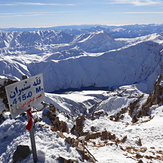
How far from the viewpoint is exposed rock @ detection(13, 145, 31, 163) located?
12.0 metres

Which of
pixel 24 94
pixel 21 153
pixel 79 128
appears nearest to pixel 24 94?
pixel 24 94

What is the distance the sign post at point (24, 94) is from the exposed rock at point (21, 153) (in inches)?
117

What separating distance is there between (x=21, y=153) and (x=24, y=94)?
14.9 feet

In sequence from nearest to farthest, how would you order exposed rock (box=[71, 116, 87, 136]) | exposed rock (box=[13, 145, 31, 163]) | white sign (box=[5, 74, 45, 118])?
white sign (box=[5, 74, 45, 118]) → exposed rock (box=[13, 145, 31, 163]) → exposed rock (box=[71, 116, 87, 136])

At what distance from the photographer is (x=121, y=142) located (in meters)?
24.5

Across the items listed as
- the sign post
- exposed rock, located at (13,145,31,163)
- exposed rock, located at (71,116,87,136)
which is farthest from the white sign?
exposed rock, located at (71,116,87,136)

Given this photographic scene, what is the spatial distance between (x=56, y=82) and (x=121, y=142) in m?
174

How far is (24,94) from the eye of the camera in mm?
9641

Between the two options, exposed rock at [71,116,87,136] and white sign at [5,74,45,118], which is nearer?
white sign at [5,74,45,118]

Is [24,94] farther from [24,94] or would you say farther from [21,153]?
[21,153]

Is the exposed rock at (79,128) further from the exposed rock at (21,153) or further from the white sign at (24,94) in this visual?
the white sign at (24,94)

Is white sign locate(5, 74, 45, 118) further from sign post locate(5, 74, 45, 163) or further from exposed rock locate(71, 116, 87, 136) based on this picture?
exposed rock locate(71, 116, 87, 136)

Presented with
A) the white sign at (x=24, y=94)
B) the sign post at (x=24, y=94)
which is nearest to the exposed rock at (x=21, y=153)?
the sign post at (x=24, y=94)

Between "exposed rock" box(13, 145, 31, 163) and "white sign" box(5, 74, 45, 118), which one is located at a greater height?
"white sign" box(5, 74, 45, 118)
